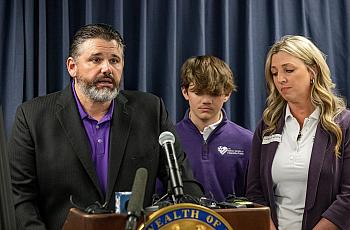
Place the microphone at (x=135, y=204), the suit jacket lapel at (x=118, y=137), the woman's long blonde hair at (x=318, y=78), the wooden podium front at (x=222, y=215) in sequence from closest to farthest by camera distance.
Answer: the microphone at (x=135, y=204) → the wooden podium front at (x=222, y=215) → the suit jacket lapel at (x=118, y=137) → the woman's long blonde hair at (x=318, y=78)

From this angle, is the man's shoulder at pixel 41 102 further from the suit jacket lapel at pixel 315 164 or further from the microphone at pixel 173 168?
the suit jacket lapel at pixel 315 164

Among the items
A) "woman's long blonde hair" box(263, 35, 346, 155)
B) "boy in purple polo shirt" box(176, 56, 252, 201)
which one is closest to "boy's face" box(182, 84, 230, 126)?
"boy in purple polo shirt" box(176, 56, 252, 201)

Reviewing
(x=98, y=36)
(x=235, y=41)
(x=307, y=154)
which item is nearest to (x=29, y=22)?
(x=98, y=36)

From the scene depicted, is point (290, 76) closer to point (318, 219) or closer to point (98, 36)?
point (318, 219)

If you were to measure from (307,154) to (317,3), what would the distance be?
5.11ft

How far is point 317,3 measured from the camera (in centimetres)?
357

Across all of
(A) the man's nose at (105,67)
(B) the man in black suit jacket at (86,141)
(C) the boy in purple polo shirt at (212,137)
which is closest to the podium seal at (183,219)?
(B) the man in black suit jacket at (86,141)

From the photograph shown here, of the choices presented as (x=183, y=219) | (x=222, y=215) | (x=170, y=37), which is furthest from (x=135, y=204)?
(x=170, y=37)

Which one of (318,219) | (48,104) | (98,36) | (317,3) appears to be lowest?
(318,219)

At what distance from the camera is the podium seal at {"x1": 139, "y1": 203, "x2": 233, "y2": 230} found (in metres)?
1.14

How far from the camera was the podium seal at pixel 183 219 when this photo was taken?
1.14 meters

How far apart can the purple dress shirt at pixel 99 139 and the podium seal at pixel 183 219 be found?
86 cm

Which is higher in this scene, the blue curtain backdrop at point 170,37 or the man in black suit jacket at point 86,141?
the blue curtain backdrop at point 170,37

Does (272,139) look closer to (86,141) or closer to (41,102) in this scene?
(86,141)
